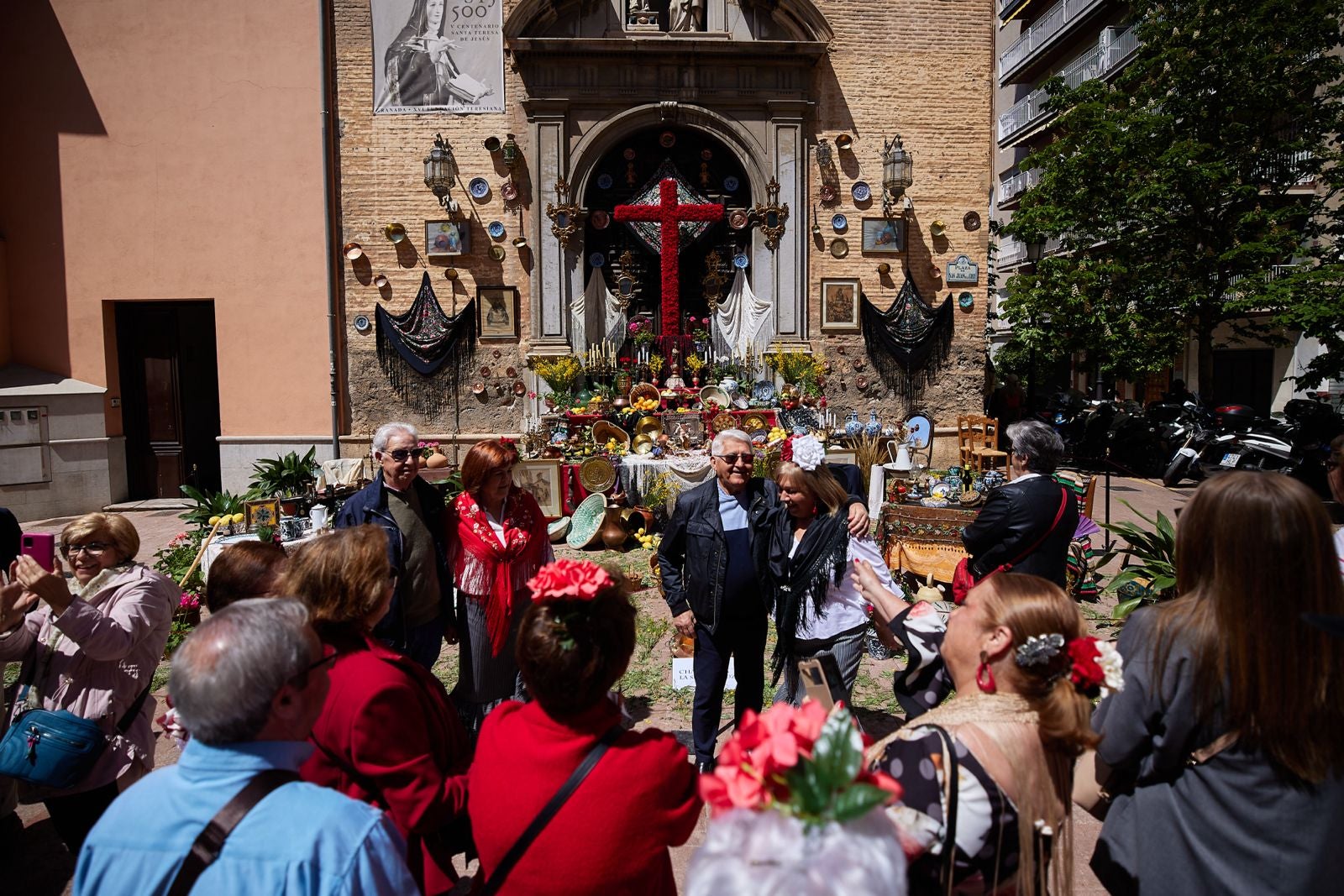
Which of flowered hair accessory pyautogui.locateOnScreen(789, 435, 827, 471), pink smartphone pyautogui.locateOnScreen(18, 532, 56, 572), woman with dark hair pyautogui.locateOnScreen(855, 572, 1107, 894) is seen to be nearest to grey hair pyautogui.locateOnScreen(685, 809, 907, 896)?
woman with dark hair pyautogui.locateOnScreen(855, 572, 1107, 894)

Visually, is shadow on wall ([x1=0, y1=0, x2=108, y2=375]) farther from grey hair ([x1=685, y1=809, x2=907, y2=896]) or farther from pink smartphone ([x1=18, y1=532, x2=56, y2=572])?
grey hair ([x1=685, y1=809, x2=907, y2=896])

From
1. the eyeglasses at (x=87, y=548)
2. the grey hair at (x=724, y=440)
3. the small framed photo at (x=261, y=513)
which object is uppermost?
the grey hair at (x=724, y=440)

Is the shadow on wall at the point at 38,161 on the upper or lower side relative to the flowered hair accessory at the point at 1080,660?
upper

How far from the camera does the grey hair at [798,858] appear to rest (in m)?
1.08

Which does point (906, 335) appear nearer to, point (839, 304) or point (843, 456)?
point (839, 304)

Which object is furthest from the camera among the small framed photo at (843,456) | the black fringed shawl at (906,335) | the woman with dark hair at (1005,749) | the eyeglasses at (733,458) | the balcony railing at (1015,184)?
the balcony railing at (1015,184)

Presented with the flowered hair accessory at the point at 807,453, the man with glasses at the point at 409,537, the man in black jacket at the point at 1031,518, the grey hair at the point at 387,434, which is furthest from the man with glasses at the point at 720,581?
the grey hair at the point at 387,434

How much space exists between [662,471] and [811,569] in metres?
Answer: 5.09

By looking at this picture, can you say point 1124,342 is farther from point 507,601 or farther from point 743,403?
point 507,601

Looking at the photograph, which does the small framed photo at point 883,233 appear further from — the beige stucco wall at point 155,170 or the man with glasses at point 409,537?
the man with glasses at point 409,537

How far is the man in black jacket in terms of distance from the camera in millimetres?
3416

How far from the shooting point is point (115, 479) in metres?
11.5

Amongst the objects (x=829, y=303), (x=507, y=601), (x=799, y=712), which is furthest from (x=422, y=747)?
(x=829, y=303)

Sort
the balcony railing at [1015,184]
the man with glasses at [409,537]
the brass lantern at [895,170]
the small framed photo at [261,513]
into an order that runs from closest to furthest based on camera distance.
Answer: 1. the man with glasses at [409,537]
2. the small framed photo at [261,513]
3. the brass lantern at [895,170]
4. the balcony railing at [1015,184]
